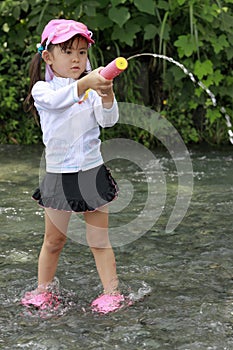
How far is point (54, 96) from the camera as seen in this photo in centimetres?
271

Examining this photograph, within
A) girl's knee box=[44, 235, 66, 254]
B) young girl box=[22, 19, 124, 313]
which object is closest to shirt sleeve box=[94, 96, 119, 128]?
young girl box=[22, 19, 124, 313]

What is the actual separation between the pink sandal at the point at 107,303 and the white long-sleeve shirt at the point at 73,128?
582 mm

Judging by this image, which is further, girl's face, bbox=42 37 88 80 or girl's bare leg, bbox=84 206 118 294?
girl's bare leg, bbox=84 206 118 294

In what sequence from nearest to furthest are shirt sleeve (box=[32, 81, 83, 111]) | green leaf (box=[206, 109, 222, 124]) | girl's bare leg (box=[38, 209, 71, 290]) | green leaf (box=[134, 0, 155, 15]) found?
shirt sleeve (box=[32, 81, 83, 111]), girl's bare leg (box=[38, 209, 71, 290]), green leaf (box=[134, 0, 155, 15]), green leaf (box=[206, 109, 222, 124])

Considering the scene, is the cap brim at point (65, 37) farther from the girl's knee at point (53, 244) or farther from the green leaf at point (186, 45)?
the green leaf at point (186, 45)

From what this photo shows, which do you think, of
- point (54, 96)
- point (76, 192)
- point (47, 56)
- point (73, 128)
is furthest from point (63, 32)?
point (76, 192)

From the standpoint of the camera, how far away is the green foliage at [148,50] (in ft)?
21.4

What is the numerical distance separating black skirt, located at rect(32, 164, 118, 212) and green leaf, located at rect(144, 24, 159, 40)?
3796 millimetres

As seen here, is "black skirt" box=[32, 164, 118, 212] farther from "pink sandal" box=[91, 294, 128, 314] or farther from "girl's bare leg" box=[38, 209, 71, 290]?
"pink sandal" box=[91, 294, 128, 314]

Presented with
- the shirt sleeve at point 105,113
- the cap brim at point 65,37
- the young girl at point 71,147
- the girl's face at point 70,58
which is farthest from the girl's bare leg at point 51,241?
the cap brim at point 65,37

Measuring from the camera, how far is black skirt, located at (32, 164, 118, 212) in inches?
115

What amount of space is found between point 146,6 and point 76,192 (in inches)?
151

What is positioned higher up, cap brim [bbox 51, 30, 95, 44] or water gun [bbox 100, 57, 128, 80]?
Result: cap brim [bbox 51, 30, 95, 44]

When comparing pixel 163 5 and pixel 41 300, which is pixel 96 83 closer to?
pixel 41 300
